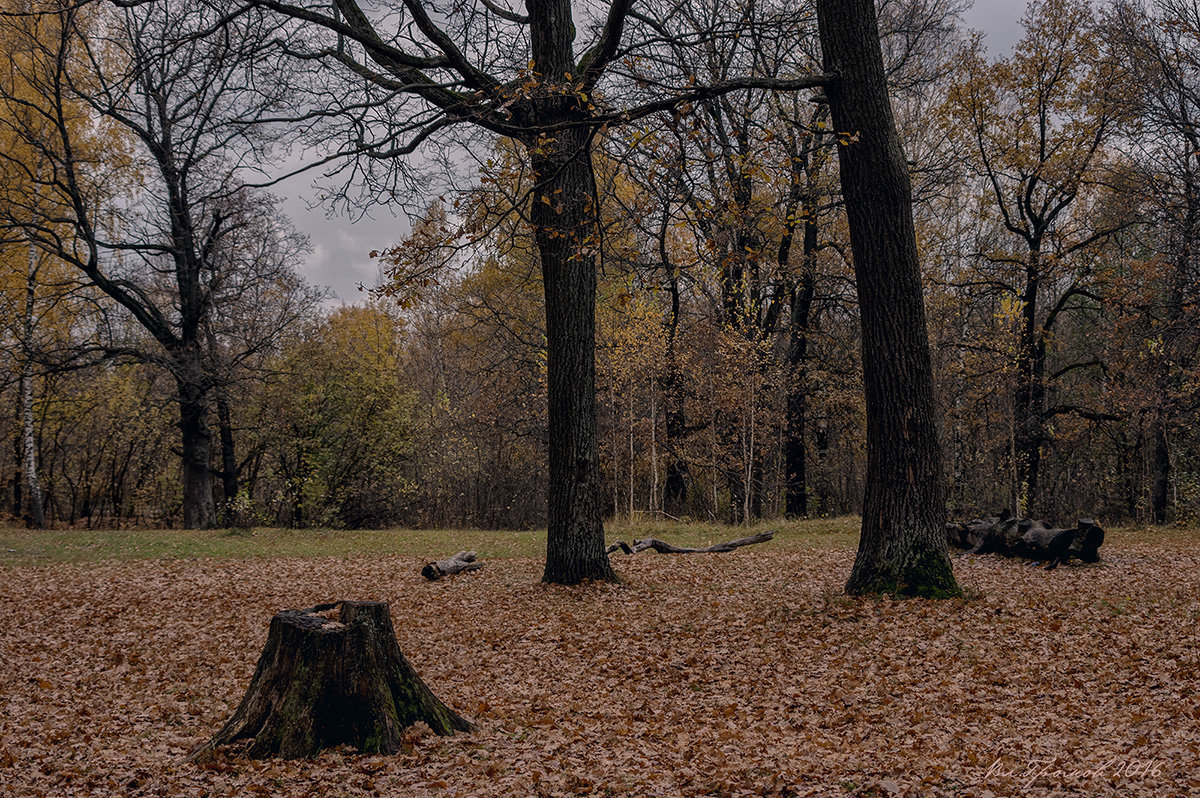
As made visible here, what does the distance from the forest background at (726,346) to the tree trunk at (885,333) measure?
6199 millimetres

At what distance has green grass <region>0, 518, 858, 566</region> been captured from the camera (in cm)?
1381

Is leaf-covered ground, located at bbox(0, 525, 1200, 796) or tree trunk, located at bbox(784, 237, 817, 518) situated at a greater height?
tree trunk, located at bbox(784, 237, 817, 518)

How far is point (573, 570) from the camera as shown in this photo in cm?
912

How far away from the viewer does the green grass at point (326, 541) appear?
45.3 ft

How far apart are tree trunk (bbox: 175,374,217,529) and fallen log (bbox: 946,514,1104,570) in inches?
691

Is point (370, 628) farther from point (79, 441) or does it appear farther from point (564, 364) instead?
point (79, 441)

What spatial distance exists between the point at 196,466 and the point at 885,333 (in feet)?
59.2

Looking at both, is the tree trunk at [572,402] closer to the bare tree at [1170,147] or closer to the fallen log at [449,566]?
the fallen log at [449,566]

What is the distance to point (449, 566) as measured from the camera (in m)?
10.9

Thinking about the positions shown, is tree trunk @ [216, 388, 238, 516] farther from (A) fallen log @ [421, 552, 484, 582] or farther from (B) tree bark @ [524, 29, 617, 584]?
(B) tree bark @ [524, 29, 617, 584]

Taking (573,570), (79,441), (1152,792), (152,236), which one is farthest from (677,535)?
(79,441)

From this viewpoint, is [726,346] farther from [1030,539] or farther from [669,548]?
[1030,539]

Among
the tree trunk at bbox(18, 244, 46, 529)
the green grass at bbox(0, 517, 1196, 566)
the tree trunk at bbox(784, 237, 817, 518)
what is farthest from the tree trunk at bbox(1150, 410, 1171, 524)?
the tree trunk at bbox(18, 244, 46, 529)

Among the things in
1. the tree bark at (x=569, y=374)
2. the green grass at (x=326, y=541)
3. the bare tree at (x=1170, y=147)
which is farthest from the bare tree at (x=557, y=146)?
the bare tree at (x=1170, y=147)
